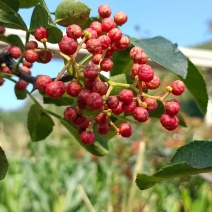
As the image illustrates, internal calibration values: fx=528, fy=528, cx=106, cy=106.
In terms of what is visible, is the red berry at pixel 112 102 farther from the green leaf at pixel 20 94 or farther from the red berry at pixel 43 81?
the green leaf at pixel 20 94

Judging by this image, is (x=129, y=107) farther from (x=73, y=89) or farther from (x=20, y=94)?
(x=20, y=94)

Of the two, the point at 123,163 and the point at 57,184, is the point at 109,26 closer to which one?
the point at 57,184

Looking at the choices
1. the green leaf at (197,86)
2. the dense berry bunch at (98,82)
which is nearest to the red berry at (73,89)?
the dense berry bunch at (98,82)

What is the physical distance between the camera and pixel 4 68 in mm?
519

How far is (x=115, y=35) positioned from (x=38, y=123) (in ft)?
0.71

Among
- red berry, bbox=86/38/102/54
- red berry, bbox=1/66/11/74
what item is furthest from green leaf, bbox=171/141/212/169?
red berry, bbox=1/66/11/74

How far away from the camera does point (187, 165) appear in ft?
1.16

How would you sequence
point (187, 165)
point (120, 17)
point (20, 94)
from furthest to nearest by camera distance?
point (20, 94), point (120, 17), point (187, 165)

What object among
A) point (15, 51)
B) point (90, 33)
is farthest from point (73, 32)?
point (15, 51)

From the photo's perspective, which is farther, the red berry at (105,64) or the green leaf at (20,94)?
the green leaf at (20,94)

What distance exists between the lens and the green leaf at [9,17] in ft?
1.46

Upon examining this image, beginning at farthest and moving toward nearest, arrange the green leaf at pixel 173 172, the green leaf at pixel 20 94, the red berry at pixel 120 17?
1. the green leaf at pixel 20 94
2. the red berry at pixel 120 17
3. the green leaf at pixel 173 172

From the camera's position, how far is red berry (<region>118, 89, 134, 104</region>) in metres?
0.42

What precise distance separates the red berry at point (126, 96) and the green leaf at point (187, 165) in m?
0.06
